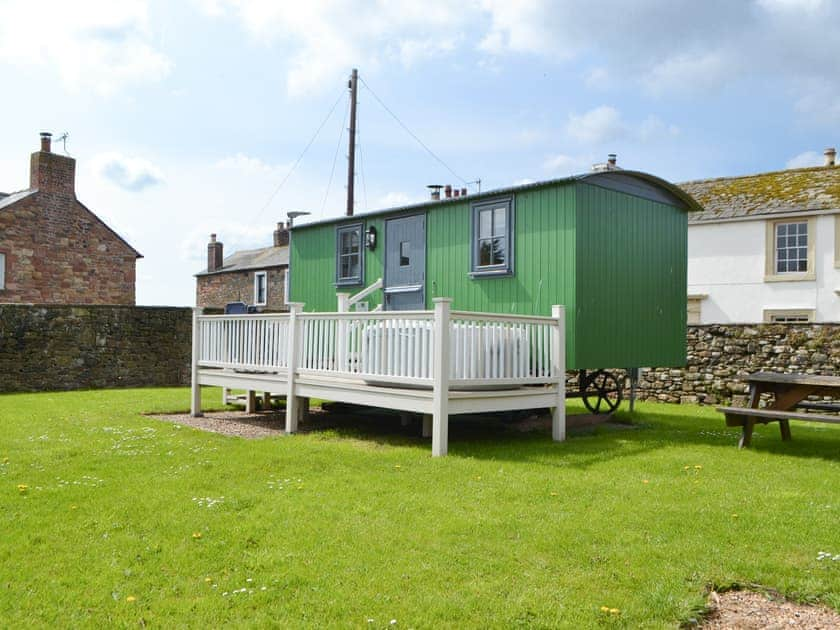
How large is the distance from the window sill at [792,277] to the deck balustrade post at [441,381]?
14.1m

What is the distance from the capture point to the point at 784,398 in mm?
8570

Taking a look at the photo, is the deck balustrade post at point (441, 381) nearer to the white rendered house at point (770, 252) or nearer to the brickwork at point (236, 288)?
the white rendered house at point (770, 252)

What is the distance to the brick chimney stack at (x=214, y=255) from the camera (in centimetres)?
3694

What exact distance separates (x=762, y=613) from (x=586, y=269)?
6634 mm

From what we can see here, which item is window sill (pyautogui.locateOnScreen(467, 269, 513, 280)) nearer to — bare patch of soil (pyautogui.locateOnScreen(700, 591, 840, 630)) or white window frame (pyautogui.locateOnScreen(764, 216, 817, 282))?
bare patch of soil (pyautogui.locateOnScreen(700, 591, 840, 630))

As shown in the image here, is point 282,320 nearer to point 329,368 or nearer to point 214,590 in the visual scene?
point 329,368

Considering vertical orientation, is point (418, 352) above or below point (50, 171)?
below

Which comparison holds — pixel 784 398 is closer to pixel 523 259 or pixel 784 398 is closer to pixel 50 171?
pixel 523 259

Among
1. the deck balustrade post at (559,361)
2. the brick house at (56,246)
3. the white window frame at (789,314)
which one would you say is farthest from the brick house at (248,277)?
the deck balustrade post at (559,361)

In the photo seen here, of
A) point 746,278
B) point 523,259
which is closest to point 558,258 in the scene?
point 523,259

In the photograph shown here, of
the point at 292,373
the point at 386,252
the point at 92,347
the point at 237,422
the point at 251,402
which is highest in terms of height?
the point at 386,252

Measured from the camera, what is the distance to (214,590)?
3.99m

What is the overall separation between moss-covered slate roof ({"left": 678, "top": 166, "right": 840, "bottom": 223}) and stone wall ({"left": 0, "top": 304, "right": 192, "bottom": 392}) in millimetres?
14270

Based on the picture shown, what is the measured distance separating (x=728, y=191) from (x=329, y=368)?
632 inches
